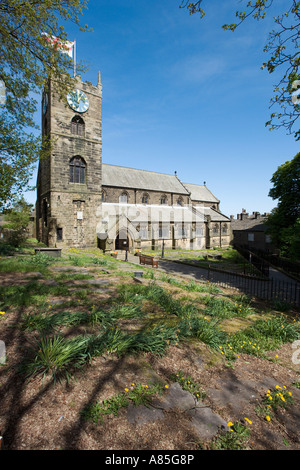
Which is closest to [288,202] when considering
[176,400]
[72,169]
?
[72,169]

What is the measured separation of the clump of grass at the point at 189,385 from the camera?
2799 mm

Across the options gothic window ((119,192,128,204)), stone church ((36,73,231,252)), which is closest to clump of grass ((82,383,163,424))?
stone church ((36,73,231,252))

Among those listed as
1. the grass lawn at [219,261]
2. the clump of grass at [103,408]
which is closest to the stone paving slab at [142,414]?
the clump of grass at [103,408]

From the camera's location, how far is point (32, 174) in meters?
13.0

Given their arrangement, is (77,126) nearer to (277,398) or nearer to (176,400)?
(176,400)

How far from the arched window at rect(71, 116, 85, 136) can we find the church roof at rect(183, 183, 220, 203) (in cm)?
2693

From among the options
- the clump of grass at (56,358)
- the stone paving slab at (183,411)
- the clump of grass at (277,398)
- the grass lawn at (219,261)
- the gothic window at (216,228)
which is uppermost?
the gothic window at (216,228)

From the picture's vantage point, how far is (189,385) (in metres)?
2.96

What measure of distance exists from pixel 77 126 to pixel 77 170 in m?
4.72

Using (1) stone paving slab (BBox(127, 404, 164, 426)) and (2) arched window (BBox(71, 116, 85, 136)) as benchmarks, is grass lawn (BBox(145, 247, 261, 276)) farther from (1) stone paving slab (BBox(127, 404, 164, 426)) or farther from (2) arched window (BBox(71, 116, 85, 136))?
(2) arched window (BBox(71, 116, 85, 136))

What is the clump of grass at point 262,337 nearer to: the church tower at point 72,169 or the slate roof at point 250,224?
the church tower at point 72,169

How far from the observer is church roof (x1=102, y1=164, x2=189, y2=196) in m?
32.7

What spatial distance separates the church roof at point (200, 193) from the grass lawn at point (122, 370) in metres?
41.8
